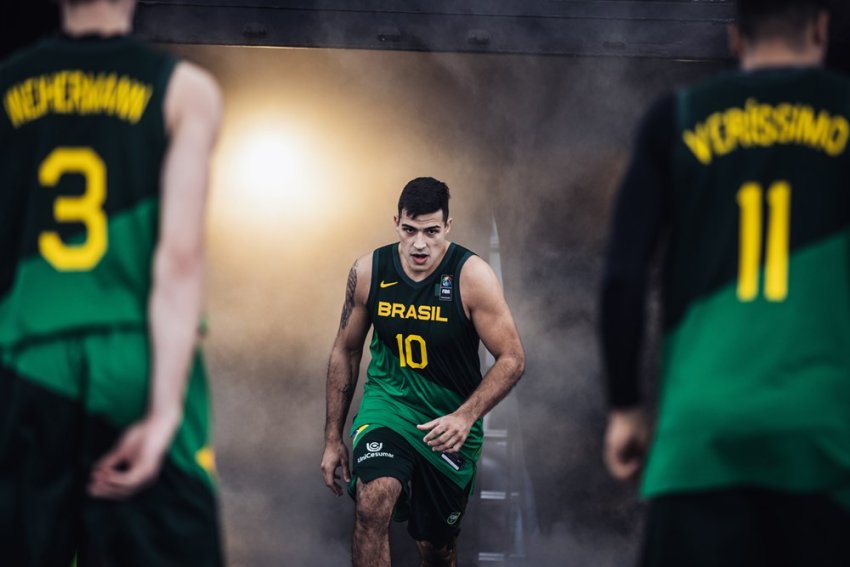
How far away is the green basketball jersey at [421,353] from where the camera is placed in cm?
474

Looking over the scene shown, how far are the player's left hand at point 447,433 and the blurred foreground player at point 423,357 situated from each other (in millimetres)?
70

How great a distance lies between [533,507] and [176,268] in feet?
16.4

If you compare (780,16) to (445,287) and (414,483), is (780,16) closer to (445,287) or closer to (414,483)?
(445,287)

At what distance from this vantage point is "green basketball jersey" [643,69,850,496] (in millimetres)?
2029

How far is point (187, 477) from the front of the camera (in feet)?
7.02

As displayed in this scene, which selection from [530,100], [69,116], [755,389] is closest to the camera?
[755,389]

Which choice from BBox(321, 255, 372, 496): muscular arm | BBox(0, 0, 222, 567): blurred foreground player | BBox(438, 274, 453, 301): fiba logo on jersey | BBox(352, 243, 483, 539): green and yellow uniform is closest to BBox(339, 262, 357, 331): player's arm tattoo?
BBox(321, 255, 372, 496): muscular arm

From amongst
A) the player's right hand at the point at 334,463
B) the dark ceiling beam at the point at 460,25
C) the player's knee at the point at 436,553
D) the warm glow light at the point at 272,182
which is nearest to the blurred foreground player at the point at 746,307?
the player's right hand at the point at 334,463

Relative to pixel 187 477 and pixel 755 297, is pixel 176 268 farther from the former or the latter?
pixel 755 297

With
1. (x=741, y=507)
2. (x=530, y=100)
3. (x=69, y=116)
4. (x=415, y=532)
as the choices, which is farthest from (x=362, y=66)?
(x=741, y=507)

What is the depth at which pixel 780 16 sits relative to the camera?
2150 mm

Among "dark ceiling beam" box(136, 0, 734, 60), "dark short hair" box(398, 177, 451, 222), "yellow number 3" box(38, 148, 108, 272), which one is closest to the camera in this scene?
"yellow number 3" box(38, 148, 108, 272)

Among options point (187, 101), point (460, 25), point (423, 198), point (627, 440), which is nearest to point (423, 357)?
point (423, 198)

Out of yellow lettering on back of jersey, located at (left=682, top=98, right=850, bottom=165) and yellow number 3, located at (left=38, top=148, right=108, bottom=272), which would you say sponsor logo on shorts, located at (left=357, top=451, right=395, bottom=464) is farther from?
yellow lettering on back of jersey, located at (left=682, top=98, right=850, bottom=165)
